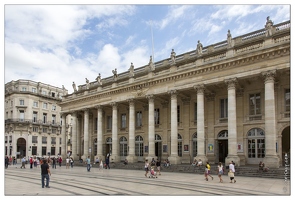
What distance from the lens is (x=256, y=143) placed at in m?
27.2

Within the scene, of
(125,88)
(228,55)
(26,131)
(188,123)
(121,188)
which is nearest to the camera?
(121,188)

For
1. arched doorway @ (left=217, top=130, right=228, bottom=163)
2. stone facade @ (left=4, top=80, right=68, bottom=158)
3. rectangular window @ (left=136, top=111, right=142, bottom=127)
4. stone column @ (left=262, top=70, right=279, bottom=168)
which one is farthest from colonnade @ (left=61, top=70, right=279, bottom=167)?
stone facade @ (left=4, top=80, right=68, bottom=158)

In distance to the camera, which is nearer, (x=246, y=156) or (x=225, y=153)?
(x=246, y=156)

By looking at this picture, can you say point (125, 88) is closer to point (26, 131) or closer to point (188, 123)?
point (188, 123)

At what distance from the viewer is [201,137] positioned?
27641 millimetres

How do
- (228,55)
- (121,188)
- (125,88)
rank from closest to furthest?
(121,188) < (228,55) < (125,88)

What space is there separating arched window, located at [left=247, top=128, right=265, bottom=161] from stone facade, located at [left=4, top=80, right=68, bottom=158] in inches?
1730

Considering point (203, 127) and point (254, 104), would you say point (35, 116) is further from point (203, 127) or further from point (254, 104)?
point (254, 104)

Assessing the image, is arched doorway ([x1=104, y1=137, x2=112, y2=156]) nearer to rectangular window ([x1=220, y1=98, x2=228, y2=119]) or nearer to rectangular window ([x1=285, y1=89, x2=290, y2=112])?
rectangular window ([x1=220, y1=98, x2=228, y2=119])

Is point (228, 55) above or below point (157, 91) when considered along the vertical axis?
above

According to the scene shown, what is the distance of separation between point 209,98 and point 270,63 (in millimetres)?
8681

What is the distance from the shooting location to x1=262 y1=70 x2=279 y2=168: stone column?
74.3 ft

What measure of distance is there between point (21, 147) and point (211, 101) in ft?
155

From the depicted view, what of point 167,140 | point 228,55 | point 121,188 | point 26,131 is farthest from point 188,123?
point 26,131
